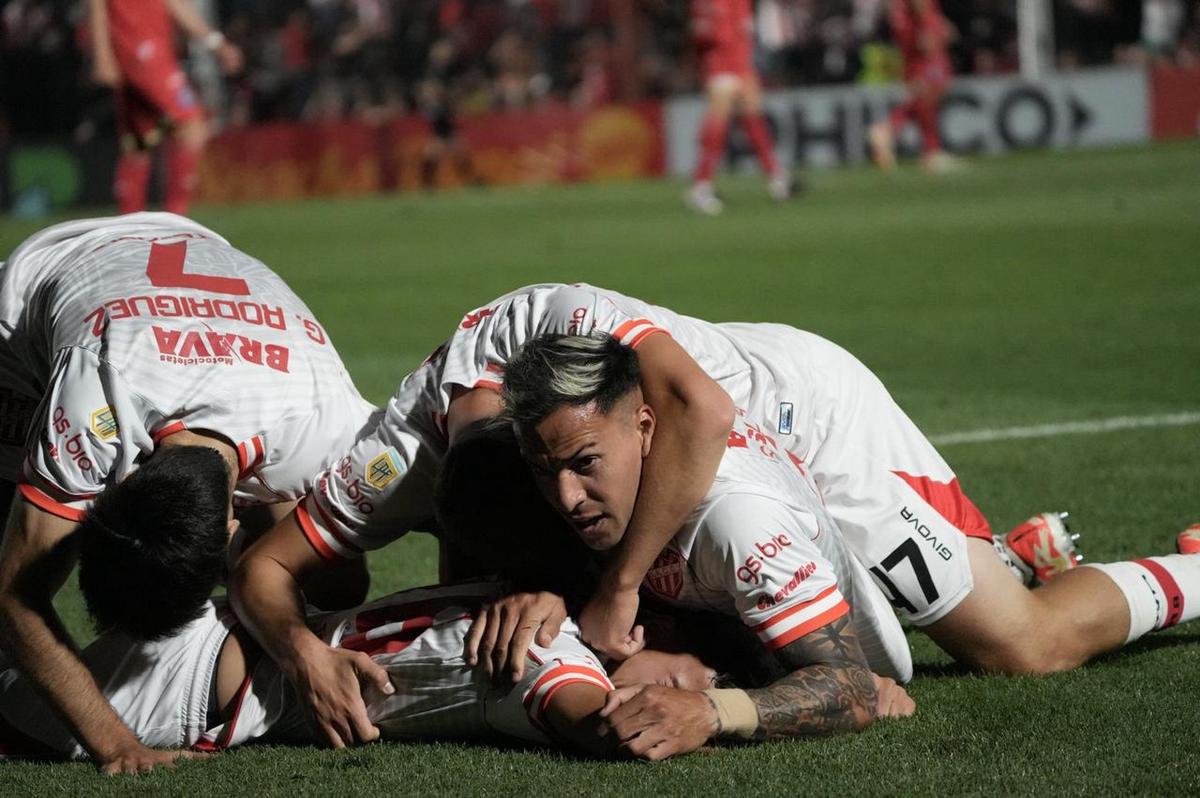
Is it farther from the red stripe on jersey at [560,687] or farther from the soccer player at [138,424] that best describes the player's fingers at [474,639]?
the soccer player at [138,424]

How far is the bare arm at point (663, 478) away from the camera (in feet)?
11.6

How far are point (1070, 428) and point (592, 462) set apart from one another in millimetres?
3678

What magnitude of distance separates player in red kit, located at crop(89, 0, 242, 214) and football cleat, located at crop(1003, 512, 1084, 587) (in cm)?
1014

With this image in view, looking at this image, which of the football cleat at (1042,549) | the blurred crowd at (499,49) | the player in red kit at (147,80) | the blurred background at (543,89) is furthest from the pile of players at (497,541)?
the blurred crowd at (499,49)

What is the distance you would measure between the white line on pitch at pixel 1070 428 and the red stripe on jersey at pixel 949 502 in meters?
2.23

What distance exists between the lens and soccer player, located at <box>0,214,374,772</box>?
3670 millimetres

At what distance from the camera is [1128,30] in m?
21.5

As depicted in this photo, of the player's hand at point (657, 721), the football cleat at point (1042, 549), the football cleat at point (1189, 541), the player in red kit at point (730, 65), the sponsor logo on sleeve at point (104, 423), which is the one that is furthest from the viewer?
the player in red kit at point (730, 65)

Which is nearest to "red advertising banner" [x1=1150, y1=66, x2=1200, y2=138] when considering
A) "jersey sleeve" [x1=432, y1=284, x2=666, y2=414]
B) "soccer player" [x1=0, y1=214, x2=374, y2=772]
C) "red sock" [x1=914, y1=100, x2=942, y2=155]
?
"red sock" [x1=914, y1=100, x2=942, y2=155]

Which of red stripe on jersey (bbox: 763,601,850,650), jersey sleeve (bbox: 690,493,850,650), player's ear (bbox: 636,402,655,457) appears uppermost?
player's ear (bbox: 636,402,655,457)

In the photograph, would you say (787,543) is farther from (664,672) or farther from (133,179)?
(133,179)

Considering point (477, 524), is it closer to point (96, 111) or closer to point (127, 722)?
point (127, 722)

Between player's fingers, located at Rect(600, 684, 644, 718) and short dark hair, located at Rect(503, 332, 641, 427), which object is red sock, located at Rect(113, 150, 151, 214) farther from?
player's fingers, located at Rect(600, 684, 644, 718)

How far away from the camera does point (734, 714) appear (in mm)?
3480
